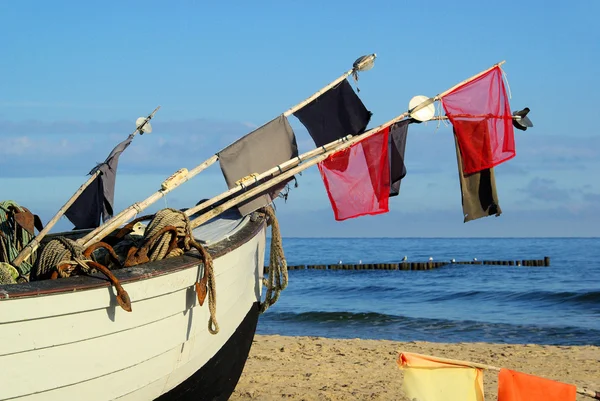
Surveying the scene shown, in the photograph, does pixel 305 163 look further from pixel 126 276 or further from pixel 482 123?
pixel 126 276

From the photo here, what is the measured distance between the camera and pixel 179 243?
6.59 meters

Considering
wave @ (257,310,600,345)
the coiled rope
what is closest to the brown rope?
the coiled rope

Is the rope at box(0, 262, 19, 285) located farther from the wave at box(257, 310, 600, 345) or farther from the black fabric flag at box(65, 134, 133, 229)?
the wave at box(257, 310, 600, 345)

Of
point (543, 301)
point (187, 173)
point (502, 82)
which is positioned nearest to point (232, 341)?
point (187, 173)

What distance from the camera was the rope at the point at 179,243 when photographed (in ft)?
20.5

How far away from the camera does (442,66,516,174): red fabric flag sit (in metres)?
9.28

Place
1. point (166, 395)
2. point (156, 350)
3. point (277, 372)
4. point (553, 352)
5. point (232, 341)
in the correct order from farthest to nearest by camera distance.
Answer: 1. point (553, 352)
2. point (277, 372)
3. point (232, 341)
4. point (166, 395)
5. point (156, 350)

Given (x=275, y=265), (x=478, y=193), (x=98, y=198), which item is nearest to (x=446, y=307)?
(x=478, y=193)

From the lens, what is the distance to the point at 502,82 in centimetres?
938

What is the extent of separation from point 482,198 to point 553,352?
5224mm

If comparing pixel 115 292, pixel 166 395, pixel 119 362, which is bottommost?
pixel 166 395

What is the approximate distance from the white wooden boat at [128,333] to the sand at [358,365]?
2240 millimetres

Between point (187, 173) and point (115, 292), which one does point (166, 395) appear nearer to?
point (115, 292)

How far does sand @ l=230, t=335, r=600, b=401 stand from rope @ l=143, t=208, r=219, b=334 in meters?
3.15
